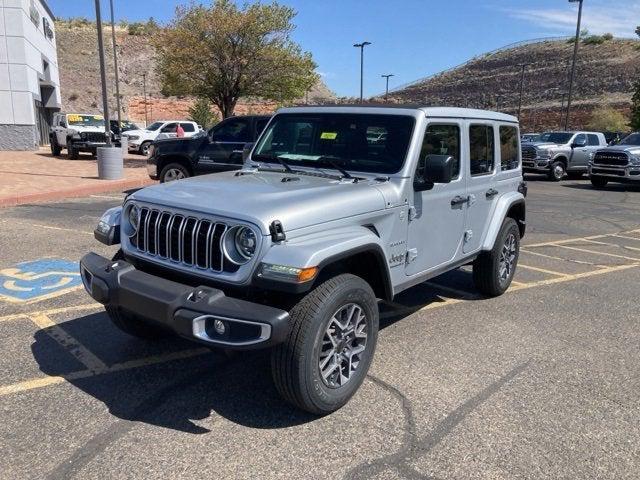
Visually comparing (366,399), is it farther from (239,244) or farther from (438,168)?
(438,168)

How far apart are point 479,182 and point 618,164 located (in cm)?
1527

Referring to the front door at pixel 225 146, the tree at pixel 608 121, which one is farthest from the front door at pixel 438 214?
the tree at pixel 608 121

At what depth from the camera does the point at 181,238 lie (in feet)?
10.9

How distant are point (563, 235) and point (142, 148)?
2142cm

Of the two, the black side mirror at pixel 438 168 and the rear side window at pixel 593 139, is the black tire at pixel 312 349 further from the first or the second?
the rear side window at pixel 593 139

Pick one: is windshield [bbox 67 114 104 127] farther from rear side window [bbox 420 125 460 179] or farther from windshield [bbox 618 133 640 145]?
rear side window [bbox 420 125 460 179]

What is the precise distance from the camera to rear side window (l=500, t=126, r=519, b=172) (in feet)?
18.4

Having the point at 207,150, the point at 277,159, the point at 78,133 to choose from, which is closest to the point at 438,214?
the point at 277,159

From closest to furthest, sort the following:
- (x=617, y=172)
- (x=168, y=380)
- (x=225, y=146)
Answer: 1. (x=168, y=380)
2. (x=225, y=146)
3. (x=617, y=172)

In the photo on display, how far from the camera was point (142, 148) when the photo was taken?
26.6m

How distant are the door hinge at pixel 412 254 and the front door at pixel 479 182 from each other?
0.95 m

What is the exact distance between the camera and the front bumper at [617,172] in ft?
57.7

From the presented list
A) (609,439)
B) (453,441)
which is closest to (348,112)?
(453,441)

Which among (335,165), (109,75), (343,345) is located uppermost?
(109,75)
